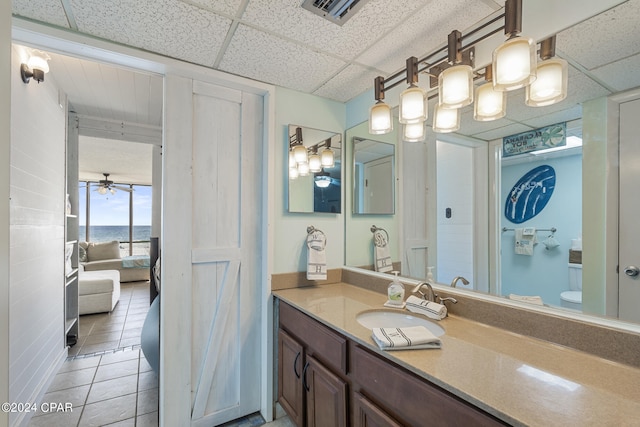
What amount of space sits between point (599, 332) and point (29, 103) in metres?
3.32

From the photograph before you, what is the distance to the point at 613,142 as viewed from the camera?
106 centimetres

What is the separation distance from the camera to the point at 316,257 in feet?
6.63

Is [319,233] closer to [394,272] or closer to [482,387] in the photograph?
[394,272]

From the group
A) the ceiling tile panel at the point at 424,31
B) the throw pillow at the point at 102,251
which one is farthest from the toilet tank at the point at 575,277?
the throw pillow at the point at 102,251

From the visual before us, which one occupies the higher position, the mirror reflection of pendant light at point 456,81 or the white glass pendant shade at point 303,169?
the mirror reflection of pendant light at point 456,81

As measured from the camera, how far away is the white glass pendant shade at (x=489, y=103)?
49.2 inches

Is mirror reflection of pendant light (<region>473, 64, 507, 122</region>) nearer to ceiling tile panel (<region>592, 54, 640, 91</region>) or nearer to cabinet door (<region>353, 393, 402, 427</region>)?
ceiling tile panel (<region>592, 54, 640, 91</region>)

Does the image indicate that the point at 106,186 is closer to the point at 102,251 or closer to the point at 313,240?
the point at 102,251

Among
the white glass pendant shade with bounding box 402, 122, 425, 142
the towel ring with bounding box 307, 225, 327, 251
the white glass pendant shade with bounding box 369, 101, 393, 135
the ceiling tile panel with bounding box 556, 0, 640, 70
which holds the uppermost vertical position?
the ceiling tile panel with bounding box 556, 0, 640, 70

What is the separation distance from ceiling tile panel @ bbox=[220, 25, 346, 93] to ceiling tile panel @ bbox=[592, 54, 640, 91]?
120 cm

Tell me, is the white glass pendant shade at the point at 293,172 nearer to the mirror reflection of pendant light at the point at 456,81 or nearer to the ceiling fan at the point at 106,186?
the mirror reflection of pendant light at the point at 456,81

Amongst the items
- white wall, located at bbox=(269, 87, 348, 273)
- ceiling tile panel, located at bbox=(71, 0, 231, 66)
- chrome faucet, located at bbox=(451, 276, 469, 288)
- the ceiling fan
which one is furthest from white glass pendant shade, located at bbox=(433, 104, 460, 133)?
the ceiling fan

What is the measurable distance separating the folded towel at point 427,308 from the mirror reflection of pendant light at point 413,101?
0.94 m

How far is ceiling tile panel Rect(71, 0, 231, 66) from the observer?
1256mm
